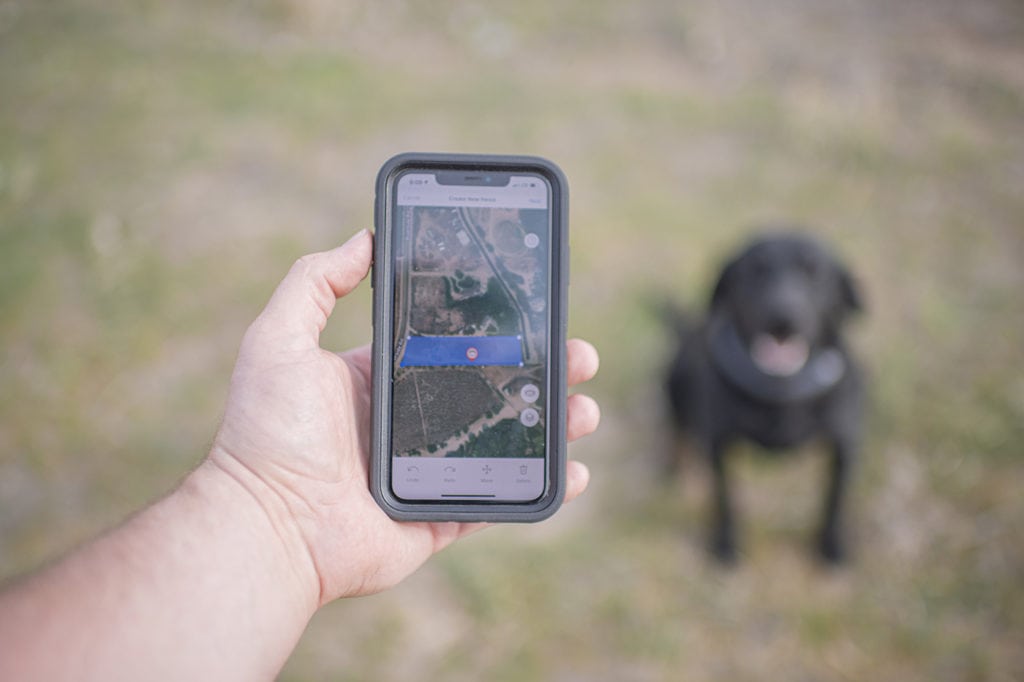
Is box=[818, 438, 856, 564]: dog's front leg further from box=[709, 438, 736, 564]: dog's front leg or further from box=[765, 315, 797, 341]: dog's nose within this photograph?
box=[765, 315, 797, 341]: dog's nose

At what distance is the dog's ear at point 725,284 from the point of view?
9.81 feet

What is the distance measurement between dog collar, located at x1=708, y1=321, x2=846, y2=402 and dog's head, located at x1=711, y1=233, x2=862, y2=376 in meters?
0.03

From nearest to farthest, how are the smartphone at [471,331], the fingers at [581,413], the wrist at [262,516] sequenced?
the wrist at [262,516] → the smartphone at [471,331] → the fingers at [581,413]

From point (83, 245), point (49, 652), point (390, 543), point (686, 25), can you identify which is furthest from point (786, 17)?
point (49, 652)

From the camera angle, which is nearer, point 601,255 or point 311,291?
→ point 311,291

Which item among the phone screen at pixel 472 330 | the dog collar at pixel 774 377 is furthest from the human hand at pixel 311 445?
the dog collar at pixel 774 377

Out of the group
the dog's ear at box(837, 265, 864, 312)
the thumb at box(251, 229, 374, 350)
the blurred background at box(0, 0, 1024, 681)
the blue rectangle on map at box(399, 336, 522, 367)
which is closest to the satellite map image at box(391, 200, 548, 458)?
the blue rectangle on map at box(399, 336, 522, 367)

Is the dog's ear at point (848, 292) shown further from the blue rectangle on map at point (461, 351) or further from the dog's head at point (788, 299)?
the blue rectangle on map at point (461, 351)

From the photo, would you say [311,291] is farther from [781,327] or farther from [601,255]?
[601,255]

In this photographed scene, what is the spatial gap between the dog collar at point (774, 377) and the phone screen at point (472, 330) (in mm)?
1356

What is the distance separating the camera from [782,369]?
2824 millimetres

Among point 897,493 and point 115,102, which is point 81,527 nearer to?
point 115,102

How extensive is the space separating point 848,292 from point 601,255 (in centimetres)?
160

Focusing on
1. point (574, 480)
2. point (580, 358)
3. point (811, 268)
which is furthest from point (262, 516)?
point (811, 268)
